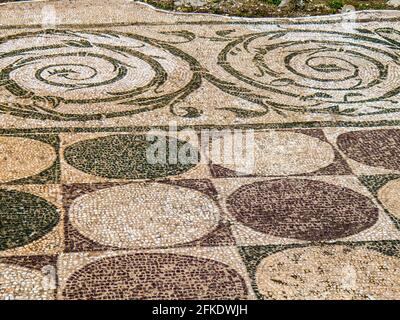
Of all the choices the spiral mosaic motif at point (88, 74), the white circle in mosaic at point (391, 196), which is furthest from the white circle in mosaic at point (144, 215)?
the spiral mosaic motif at point (88, 74)

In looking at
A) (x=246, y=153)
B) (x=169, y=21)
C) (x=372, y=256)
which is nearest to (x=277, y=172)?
(x=246, y=153)

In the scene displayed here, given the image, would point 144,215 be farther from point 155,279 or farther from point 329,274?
point 329,274

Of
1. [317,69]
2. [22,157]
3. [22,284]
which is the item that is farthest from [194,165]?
[317,69]

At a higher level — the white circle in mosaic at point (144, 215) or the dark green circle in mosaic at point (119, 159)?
the dark green circle in mosaic at point (119, 159)

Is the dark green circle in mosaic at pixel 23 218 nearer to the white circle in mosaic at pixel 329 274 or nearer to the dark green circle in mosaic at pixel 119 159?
the dark green circle in mosaic at pixel 119 159

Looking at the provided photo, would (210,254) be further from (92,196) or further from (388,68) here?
(388,68)
